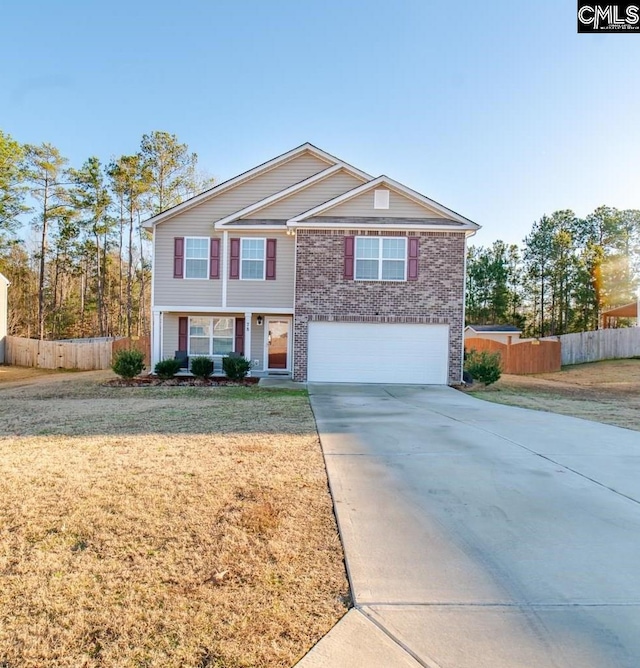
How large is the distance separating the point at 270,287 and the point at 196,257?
2862 millimetres

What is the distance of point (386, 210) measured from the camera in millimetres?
15289

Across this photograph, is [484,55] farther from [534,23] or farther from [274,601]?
[274,601]

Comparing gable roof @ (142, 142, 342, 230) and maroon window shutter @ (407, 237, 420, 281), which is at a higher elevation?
gable roof @ (142, 142, 342, 230)

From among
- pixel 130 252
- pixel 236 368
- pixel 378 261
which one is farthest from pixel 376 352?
pixel 130 252

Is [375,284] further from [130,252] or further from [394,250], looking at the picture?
[130,252]

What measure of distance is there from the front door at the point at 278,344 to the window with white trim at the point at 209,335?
1409 millimetres

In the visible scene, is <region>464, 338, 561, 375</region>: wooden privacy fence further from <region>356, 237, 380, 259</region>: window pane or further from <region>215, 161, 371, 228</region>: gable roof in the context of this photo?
<region>215, 161, 371, 228</region>: gable roof

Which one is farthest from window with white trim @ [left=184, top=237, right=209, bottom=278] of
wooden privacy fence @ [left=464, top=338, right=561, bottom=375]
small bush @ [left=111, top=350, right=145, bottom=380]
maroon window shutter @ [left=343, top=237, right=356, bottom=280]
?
wooden privacy fence @ [left=464, top=338, right=561, bottom=375]

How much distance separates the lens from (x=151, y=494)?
4.36 m

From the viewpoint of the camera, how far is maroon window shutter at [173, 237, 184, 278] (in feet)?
53.2

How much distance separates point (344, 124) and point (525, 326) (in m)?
27.2

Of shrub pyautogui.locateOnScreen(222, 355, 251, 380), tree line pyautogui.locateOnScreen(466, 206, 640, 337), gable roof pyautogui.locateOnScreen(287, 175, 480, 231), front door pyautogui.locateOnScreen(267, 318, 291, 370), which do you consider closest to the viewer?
shrub pyautogui.locateOnScreen(222, 355, 251, 380)

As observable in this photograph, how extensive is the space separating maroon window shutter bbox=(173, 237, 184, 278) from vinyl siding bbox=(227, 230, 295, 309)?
5.88 ft

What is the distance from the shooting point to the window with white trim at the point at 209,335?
16.9 metres
